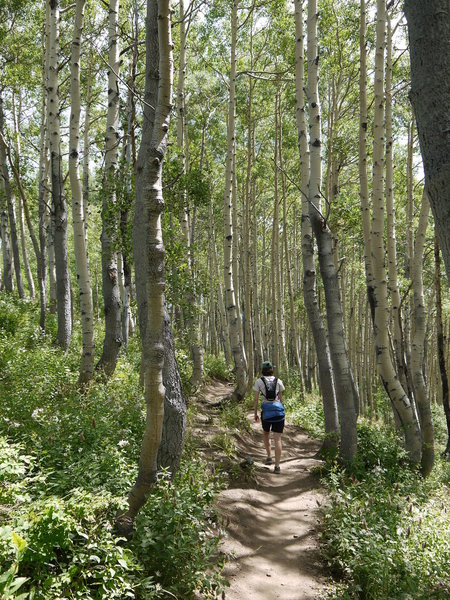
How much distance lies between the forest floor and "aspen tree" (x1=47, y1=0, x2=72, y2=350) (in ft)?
12.4

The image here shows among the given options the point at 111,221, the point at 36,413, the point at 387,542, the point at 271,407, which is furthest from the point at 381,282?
the point at 36,413

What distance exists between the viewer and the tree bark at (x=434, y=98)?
2.40 metres

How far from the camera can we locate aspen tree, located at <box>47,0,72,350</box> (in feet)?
28.8

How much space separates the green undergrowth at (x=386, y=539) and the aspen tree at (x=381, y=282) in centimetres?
81

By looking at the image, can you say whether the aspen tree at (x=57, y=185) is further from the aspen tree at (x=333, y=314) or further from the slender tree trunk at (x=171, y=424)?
the slender tree trunk at (x=171, y=424)

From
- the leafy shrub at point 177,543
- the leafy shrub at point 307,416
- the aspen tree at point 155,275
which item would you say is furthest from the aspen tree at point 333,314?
the aspen tree at point 155,275

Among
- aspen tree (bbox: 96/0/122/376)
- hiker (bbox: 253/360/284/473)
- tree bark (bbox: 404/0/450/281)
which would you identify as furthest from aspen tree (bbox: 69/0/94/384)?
tree bark (bbox: 404/0/450/281)

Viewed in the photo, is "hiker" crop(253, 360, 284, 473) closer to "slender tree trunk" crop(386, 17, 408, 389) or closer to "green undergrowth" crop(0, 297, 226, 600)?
"green undergrowth" crop(0, 297, 226, 600)

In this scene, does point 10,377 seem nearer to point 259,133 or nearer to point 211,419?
point 211,419

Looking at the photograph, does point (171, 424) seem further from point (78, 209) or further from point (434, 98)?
point (78, 209)

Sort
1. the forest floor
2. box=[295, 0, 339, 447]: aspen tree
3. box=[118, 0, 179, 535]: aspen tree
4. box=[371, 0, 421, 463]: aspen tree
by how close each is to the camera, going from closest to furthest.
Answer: box=[118, 0, 179, 535]: aspen tree < the forest floor < box=[371, 0, 421, 463]: aspen tree < box=[295, 0, 339, 447]: aspen tree

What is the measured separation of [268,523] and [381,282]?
407cm

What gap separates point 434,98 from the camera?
8.03ft

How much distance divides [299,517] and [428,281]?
60.9 feet
